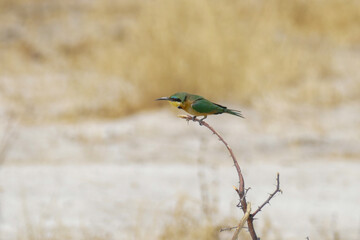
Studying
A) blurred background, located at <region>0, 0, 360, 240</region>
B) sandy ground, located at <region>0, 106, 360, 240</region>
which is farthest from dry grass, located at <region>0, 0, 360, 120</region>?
sandy ground, located at <region>0, 106, 360, 240</region>

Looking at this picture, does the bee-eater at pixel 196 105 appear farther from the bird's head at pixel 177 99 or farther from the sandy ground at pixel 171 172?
the sandy ground at pixel 171 172

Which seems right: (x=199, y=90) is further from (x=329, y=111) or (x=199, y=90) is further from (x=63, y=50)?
(x=63, y=50)

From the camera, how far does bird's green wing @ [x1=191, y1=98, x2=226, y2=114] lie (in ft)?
3.02

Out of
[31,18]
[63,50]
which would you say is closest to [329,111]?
[63,50]

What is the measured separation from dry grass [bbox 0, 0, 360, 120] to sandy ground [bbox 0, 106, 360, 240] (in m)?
0.53

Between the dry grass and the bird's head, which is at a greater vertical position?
the dry grass

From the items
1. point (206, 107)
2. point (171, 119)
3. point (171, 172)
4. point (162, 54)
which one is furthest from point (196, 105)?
point (162, 54)

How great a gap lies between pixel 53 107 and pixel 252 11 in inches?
144

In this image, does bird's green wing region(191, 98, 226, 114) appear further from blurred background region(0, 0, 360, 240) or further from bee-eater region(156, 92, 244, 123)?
blurred background region(0, 0, 360, 240)

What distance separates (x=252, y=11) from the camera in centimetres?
984

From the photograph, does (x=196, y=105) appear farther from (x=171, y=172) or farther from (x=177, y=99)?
(x=171, y=172)

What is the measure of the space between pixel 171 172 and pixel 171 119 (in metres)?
1.64

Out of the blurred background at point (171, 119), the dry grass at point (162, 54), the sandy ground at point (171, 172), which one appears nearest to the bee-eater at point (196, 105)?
the sandy ground at point (171, 172)

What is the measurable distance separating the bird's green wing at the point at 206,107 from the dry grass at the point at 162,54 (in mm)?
5707
